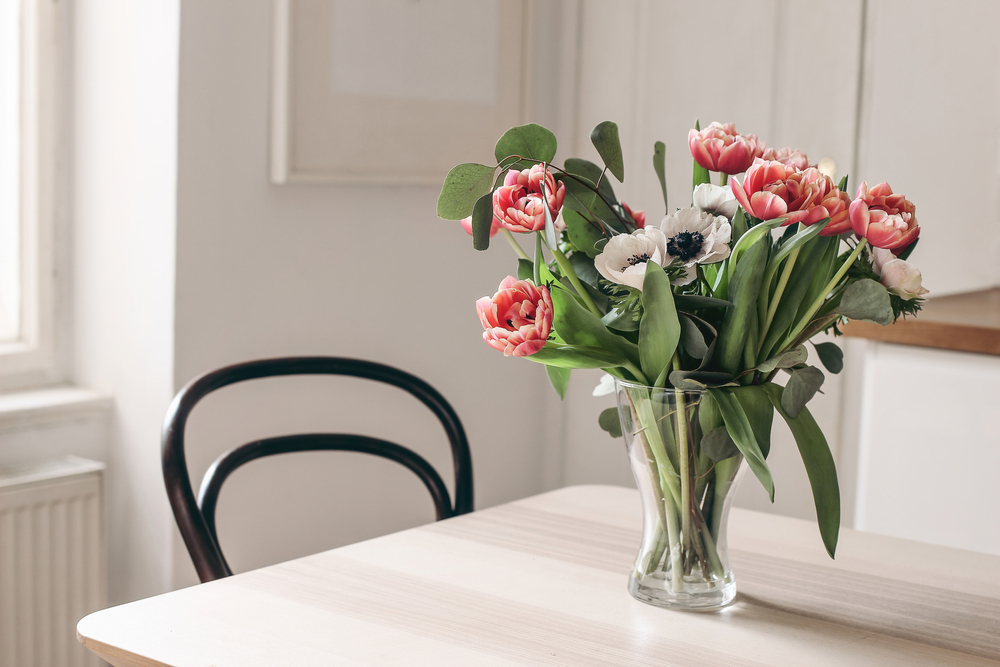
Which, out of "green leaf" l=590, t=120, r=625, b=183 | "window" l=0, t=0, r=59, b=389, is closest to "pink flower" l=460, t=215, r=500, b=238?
"green leaf" l=590, t=120, r=625, b=183

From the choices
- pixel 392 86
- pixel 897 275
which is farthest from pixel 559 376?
pixel 392 86

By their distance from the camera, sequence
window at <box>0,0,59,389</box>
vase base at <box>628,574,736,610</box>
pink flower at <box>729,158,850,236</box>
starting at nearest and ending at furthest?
pink flower at <box>729,158,850,236</box>, vase base at <box>628,574,736,610</box>, window at <box>0,0,59,389</box>

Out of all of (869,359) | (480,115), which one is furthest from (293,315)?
(869,359)

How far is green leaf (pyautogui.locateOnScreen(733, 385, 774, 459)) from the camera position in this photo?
Answer: 797mm

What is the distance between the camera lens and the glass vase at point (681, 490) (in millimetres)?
825

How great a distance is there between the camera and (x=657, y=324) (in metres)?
0.78

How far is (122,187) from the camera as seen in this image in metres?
1.80

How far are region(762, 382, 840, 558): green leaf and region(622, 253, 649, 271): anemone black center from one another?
6.0 inches

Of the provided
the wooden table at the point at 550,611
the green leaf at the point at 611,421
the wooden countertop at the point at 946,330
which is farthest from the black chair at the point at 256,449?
the wooden countertop at the point at 946,330

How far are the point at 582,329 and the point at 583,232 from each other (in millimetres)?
103

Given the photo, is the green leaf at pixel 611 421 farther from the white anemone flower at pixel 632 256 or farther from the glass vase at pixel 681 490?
the white anemone flower at pixel 632 256

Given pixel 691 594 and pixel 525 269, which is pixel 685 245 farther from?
pixel 691 594

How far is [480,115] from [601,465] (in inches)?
37.8

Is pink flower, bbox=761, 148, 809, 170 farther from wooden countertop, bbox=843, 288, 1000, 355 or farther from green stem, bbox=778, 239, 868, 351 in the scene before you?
wooden countertop, bbox=843, 288, 1000, 355
